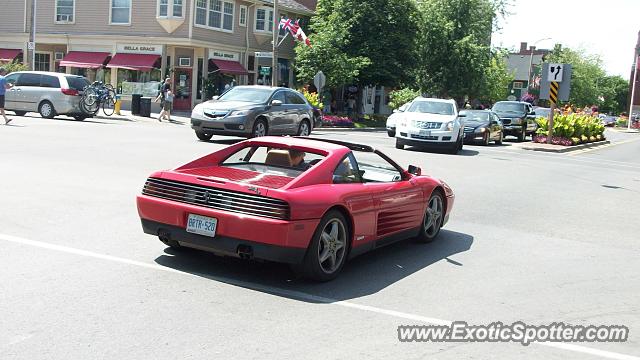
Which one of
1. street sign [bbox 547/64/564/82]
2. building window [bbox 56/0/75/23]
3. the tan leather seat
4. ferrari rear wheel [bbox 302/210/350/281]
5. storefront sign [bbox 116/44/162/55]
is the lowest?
ferrari rear wheel [bbox 302/210/350/281]

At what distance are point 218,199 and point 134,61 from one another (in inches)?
1432

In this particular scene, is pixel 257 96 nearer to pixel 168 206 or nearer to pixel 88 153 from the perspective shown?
pixel 88 153

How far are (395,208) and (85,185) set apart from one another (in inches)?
207

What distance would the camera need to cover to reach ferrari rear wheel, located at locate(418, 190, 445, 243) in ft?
26.5

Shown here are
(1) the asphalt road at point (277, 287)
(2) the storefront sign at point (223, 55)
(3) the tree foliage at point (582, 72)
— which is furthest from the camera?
(3) the tree foliage at point (582, 72)

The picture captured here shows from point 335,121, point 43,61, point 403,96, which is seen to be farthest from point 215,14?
point 403,96

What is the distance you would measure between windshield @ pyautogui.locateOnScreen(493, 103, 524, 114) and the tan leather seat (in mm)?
29330

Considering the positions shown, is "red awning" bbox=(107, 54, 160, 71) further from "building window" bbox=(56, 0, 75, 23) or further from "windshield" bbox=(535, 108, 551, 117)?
"windshield" bbox=(535, 108, 551, 117)

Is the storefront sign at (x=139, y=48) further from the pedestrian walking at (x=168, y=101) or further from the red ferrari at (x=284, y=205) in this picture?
the red ferrari at (x=284, y=205)

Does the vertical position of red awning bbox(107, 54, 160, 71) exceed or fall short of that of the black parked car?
it exceeds it

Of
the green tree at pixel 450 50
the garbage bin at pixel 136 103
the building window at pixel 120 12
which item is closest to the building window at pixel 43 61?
the building window at pixel 120 12

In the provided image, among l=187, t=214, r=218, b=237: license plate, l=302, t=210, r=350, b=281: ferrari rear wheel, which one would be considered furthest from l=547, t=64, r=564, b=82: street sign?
l=187, t=214, r=218, b=237: license plate

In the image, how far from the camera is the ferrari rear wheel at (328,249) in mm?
5902

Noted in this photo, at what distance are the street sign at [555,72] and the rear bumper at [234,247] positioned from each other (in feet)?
83.2
